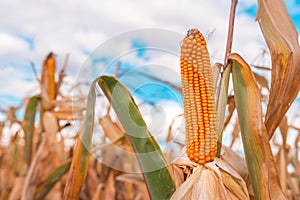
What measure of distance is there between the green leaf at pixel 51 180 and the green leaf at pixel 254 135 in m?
1.27

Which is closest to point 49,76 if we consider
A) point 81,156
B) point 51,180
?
point 51,180

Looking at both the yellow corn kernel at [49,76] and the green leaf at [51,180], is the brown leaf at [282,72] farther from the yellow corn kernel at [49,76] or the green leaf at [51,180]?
the yellow corn kernel at [49,76]

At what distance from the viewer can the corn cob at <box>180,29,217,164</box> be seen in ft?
3.14

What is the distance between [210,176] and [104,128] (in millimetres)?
1492

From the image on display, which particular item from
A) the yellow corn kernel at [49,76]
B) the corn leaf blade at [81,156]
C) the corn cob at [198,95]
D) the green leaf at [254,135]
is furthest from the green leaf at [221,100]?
the yellow corn kernel at [49,76]

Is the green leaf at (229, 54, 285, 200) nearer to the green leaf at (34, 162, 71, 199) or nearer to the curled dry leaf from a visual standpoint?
the curled dry leaf

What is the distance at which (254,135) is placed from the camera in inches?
45.9

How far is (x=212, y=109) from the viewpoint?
970 mm

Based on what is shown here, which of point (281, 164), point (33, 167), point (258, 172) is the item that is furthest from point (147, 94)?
point (281, 164)

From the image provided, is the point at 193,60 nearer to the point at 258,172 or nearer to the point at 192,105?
the point at 192,105

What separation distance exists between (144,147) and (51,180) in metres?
1.24

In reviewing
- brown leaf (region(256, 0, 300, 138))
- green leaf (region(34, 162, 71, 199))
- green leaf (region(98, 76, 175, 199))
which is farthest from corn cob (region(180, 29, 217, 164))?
green leaf (region(34, 162, 71, 199))

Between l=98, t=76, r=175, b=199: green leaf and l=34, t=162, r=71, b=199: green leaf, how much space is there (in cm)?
109

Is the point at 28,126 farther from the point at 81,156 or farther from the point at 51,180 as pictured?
the point at 81,156
